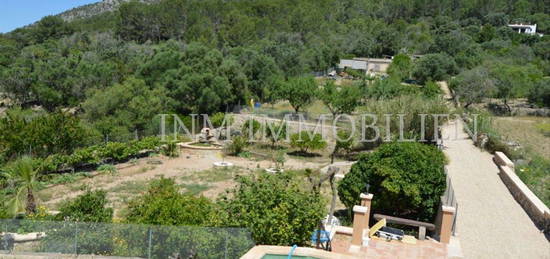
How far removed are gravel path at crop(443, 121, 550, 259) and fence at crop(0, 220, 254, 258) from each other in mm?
5971

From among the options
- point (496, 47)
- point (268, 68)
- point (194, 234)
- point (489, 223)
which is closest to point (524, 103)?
point (268, 68)

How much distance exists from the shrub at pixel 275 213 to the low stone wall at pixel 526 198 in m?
6.77

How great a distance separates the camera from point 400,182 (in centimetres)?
1238

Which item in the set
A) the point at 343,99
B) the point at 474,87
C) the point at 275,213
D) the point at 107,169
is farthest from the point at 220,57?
the point at 275,213

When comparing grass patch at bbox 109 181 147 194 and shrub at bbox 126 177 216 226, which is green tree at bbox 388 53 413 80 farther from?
shrub at bbox 126 177 216 226

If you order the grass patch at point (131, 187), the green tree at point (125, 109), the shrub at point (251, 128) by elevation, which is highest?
the green tree at point (125, 109)

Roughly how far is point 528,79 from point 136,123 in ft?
107

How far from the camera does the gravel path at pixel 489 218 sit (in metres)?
10.9

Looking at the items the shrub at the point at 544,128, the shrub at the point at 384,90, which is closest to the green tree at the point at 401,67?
the shrub at the point at 384,90

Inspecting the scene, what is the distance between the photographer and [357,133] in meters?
24.3

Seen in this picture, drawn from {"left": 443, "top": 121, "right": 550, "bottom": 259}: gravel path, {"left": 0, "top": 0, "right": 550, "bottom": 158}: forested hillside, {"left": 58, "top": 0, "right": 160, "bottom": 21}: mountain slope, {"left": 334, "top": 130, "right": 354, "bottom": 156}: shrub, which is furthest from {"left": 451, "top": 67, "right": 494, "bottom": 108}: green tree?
{"left": 58, "top": 0, "right": 160, "bottom": 21}: mountain slope

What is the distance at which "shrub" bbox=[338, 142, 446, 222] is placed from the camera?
1242 centimetres

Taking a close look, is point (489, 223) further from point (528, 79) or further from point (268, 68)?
point (528, 79)

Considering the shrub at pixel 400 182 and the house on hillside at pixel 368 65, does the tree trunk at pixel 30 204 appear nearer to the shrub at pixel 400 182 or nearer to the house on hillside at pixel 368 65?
the shrub at pixel 400 182
